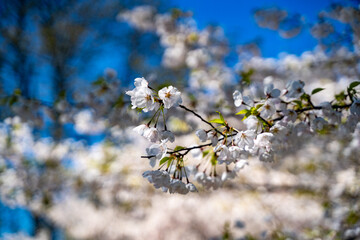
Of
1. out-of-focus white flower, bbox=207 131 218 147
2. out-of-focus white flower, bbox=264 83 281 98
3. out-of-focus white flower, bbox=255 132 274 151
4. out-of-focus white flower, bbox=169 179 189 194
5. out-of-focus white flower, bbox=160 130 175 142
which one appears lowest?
out-of-focus white flower, bbox=169 179 189 194

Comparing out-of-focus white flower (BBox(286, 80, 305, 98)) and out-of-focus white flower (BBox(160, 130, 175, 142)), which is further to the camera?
out-of-focus white flower (BBox(286, 80, 305, 98))

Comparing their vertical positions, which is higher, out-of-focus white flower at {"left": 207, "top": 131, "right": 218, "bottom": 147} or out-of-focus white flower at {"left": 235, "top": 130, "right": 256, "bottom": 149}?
out-of-focus white flower at {"left": 207, "top": 131, "right": 218, "bottom": 147}

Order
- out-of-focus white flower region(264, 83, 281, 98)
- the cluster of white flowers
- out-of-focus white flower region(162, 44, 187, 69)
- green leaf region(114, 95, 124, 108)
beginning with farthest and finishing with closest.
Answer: out-of-focus white flower region(162, 44, 187, 69), green leaf region(114, 95, 124, 108), out-of-focus white flower region(264, 83, 281, 98), the cluster of white flowers

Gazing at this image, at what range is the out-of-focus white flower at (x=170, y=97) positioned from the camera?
0.83m

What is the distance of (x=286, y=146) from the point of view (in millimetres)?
1143

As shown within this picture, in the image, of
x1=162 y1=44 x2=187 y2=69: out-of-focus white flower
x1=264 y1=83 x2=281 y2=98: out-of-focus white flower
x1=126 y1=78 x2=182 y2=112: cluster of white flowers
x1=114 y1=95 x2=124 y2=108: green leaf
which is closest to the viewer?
x1=126 y1=78 x2=182 y2=112: cluster of white flowers

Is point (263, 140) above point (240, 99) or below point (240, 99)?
below

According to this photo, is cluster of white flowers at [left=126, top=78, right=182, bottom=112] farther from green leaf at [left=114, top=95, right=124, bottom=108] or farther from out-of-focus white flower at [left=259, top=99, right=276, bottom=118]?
green leaf at [left=114, top=95, right=124, bottom=108]

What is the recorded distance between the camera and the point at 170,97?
2.74ft

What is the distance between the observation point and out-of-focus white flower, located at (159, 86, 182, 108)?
83cm

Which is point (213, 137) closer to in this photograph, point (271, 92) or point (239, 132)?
point (239, 132)

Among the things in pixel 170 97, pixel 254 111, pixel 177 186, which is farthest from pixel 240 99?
pixel 177 186

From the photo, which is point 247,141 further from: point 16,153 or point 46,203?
point 46,203

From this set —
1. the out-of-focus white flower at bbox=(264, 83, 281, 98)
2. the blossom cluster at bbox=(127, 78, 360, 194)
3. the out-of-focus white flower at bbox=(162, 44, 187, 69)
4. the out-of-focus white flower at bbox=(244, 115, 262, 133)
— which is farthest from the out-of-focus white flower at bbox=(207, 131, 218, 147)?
the out-of-focus white flower at bbox=(162, 44, 187, 69)
